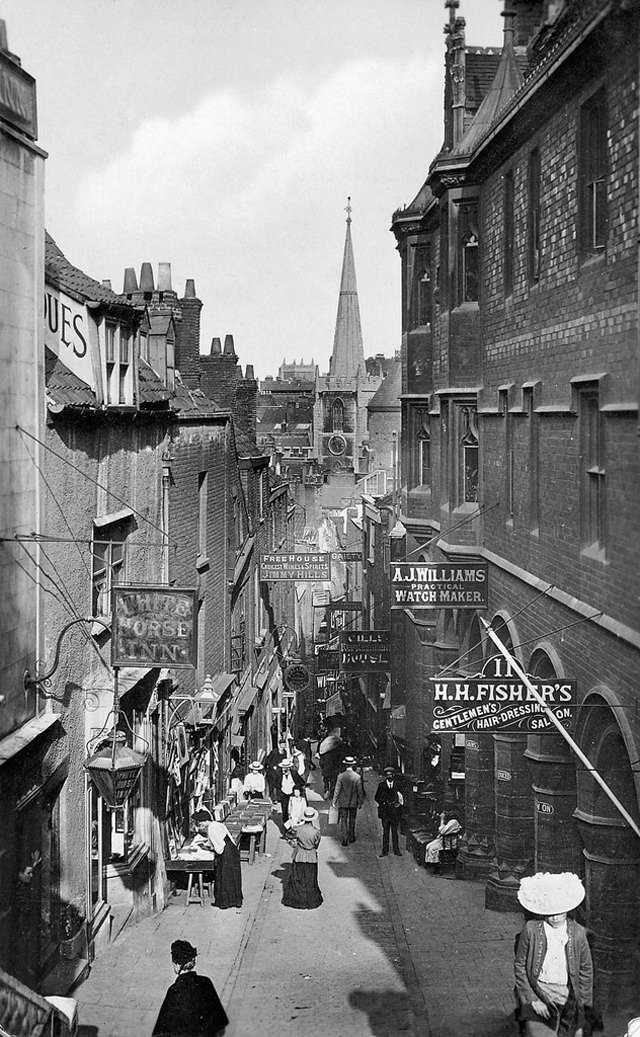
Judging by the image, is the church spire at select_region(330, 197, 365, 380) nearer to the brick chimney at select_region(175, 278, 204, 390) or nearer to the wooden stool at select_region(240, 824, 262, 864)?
the brick chimney at select_region(175, 278, 204, 390)

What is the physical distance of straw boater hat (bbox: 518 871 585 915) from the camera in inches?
318

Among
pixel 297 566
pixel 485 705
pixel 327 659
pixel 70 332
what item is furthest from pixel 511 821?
pixel 327 659

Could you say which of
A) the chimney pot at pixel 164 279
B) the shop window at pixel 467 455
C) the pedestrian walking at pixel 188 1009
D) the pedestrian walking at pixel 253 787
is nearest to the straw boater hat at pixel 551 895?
the pedestrian walking at pixel 188 1009

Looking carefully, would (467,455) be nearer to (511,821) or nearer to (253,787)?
(511,821)

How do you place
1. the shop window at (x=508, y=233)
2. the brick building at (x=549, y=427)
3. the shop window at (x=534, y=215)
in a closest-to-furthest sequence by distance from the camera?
1. the brick building at (x=549, y=427)
2. the shop window at (x=534, y=215)
3. the shop window at (x=508, y=233)

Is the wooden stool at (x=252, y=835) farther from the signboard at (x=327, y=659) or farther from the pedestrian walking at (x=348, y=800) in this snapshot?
the signboard at (x=327, y=659)

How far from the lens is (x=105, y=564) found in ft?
52.4

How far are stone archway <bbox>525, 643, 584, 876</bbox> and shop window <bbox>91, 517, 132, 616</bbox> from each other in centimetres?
584

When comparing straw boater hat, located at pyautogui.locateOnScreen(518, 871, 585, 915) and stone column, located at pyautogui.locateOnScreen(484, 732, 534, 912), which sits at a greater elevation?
straw boater hat, located at pyautogui.locateOnScreen(518, 871, 585, 915)

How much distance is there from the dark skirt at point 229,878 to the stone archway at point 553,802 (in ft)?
13.7

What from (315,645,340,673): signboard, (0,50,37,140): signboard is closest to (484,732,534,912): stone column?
(0,50,37,140): signboard

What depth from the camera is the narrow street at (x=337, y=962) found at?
487 inches

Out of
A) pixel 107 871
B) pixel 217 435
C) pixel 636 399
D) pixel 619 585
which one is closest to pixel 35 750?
pixel 107 871

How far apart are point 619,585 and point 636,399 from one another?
6.73 ft
